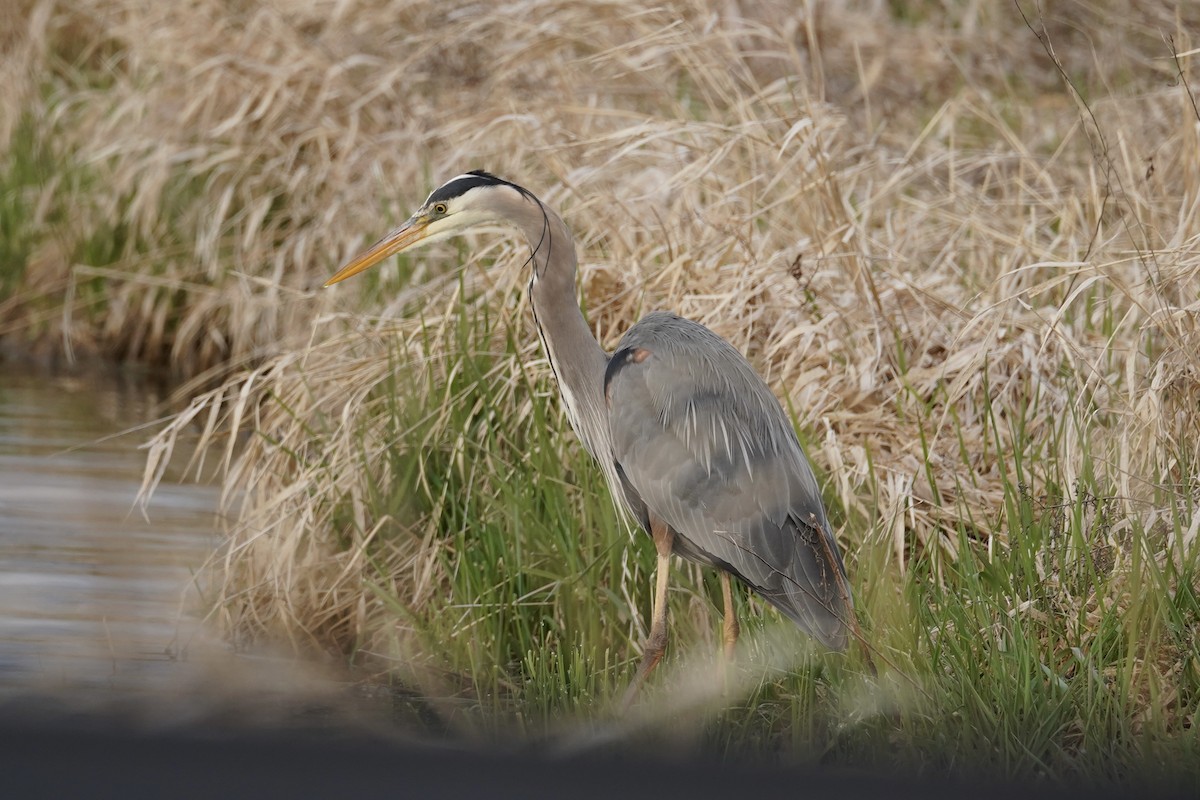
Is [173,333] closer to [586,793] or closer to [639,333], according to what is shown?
[639,333]

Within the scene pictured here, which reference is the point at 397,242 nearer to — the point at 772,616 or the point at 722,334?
the point at 722,334

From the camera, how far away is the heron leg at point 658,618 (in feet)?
12.5

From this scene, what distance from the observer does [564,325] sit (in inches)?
154

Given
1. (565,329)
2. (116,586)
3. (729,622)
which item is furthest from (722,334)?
(116,586)

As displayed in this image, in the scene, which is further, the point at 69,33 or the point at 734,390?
the point at 69,33

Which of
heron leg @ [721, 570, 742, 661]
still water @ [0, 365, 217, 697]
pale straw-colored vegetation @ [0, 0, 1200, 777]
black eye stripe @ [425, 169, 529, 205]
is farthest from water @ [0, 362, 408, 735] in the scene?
black eye stripe @ [425, 169, 529, 205]

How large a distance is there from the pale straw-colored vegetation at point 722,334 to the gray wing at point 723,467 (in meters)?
0.19

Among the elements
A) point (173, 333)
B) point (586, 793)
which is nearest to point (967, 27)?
point (173, 333)

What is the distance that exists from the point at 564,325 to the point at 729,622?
34.9 inches

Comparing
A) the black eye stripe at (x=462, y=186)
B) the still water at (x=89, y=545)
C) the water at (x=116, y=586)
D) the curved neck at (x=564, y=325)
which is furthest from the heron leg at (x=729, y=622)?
the still water at (x=89, y=545)

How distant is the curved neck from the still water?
139 centimetres

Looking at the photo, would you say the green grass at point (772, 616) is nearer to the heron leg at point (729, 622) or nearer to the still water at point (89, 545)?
the heron leg at point (729, 622)

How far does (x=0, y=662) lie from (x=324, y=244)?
3153 millimetres

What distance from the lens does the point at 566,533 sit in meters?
4.25
